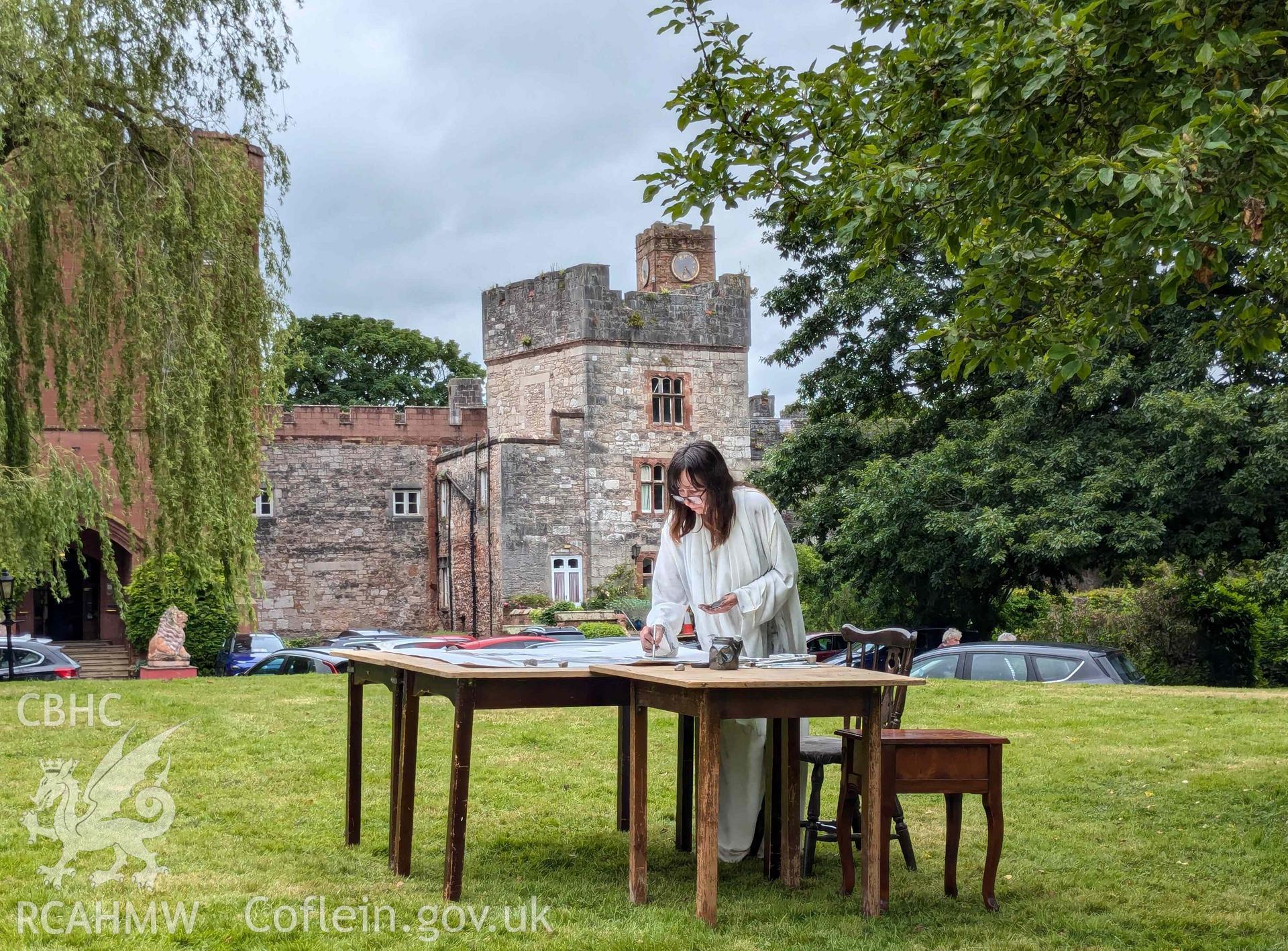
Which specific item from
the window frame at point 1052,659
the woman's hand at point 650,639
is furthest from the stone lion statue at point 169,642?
the woman's hand at point 650,639

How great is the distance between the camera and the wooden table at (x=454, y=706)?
5.63 metres

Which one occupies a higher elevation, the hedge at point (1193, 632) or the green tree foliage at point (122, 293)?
the green tree foliage at point (122, 293)

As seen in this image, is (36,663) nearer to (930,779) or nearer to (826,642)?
(826,642)

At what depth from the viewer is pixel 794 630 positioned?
6.62 metres

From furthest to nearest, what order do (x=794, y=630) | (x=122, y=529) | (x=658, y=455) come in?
(x=658, y=455), (x=122, y=529), (x=794, y=630)

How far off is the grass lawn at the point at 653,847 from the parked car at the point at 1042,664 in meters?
3.62

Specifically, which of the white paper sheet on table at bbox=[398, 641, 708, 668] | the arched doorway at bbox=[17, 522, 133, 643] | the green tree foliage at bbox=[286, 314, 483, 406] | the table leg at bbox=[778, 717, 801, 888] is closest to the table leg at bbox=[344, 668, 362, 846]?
the white paper sheet on table at bbox=[398, 641, 708, 668]

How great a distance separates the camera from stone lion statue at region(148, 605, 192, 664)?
85.1ft

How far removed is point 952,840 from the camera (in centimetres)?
591

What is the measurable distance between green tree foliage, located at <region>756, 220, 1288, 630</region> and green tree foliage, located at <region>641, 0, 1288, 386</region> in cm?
1117

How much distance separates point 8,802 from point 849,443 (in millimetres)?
19591

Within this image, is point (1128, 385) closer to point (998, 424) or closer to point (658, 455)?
point (998, 424)

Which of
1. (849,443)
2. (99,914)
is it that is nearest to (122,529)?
(849,443)

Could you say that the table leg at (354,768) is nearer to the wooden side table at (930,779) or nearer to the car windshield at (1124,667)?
Result: the wooden side table at (930,779)
